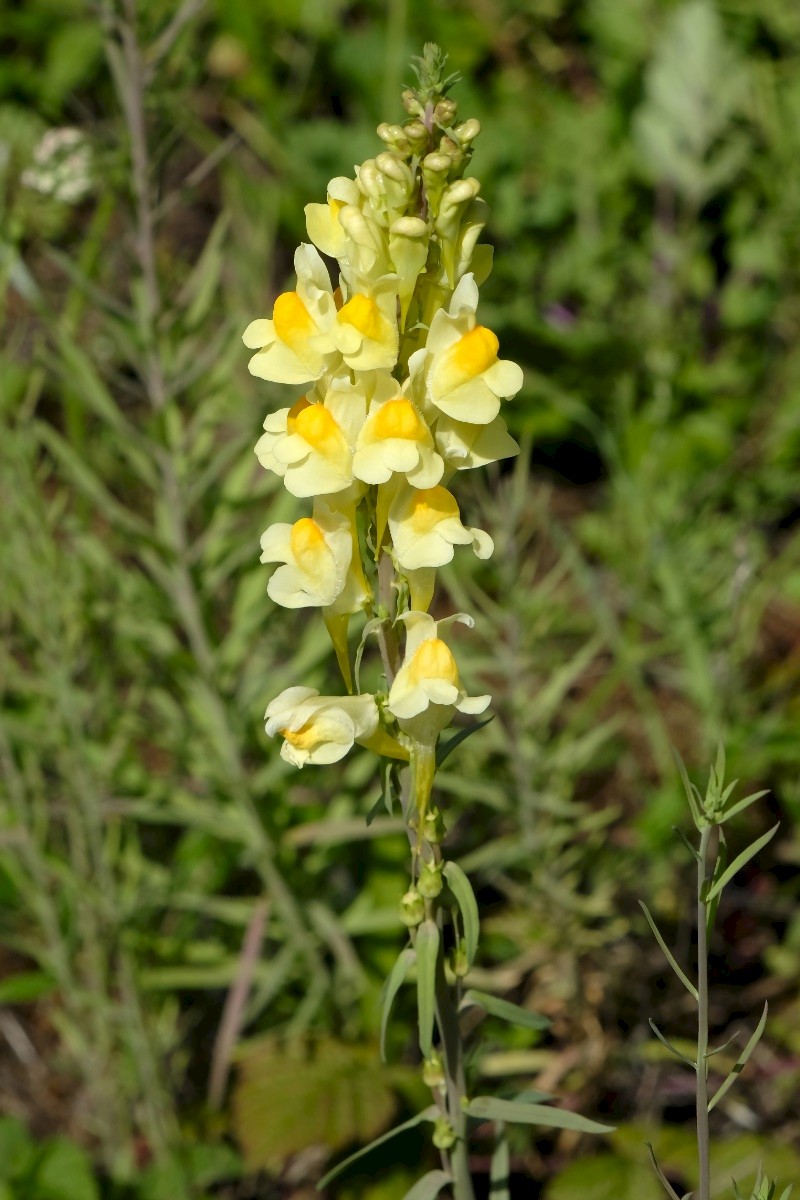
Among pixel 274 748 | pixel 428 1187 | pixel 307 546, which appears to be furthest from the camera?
pixel 274 748

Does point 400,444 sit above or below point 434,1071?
above

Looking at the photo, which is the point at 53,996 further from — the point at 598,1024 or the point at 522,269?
the point at 522,269

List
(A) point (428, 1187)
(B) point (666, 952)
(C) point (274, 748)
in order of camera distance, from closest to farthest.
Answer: (B) point (666, 952)
(A) point (428, 1187)
(C) point (274, 748)

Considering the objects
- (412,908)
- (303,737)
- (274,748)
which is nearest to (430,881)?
(412,908)

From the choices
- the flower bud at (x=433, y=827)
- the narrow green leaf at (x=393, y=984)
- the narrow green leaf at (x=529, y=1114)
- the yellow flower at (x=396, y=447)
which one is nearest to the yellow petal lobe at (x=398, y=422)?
the yellow flower at (x=396, y=447)

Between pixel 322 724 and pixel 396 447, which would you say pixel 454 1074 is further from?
pixel 396 447

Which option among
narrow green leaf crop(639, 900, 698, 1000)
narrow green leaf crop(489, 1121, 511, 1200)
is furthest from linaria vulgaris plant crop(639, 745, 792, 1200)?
narrow green leaf crop(489, 1121, 511, 1200)
